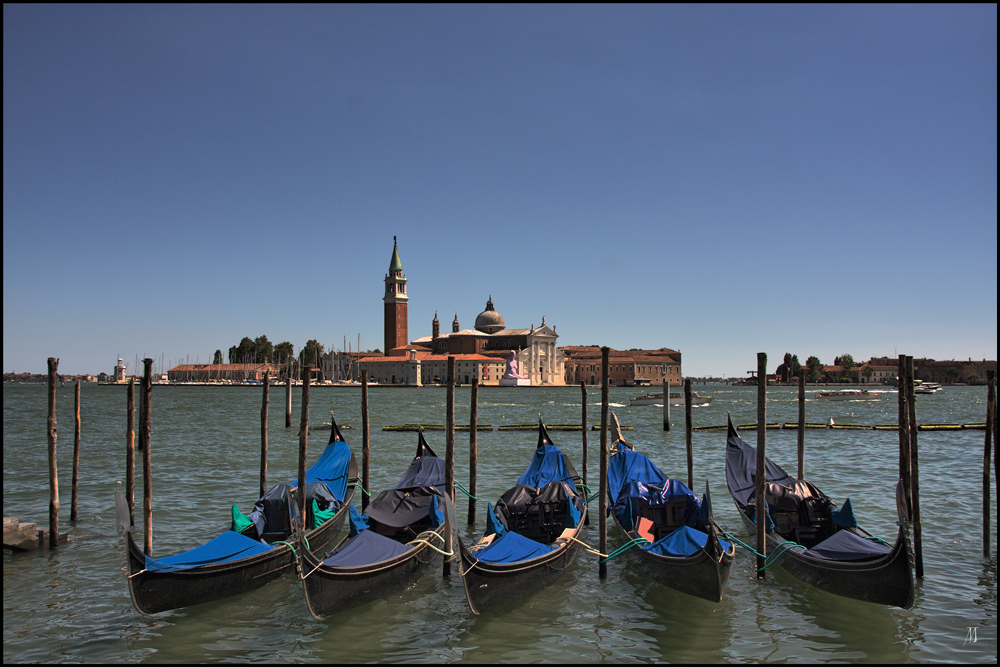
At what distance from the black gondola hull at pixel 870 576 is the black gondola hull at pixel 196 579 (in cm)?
503

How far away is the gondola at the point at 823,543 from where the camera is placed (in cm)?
591

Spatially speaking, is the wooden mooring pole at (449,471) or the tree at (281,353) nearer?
the wooden mooring pole at (449,471)

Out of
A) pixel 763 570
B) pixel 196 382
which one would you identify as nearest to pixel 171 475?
pixel 763 570

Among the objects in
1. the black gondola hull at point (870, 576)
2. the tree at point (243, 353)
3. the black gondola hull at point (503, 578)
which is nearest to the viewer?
the black gondola hull at point (870, 576)

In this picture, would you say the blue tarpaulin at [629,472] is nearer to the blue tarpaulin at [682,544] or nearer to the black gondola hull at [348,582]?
the blue tarpaulin at [682,544]

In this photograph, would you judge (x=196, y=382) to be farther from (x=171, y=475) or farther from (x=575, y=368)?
(x=171, y=475)

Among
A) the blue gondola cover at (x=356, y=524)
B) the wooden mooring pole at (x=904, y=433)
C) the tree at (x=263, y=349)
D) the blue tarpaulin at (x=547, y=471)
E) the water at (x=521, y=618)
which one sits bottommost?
the water at (x=521, y=618)

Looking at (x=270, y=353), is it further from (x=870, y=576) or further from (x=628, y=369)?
(x=870, y=576)

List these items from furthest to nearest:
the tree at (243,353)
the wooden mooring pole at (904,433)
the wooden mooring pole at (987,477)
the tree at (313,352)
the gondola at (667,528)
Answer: the tree at (243,353)
the tree at (313,352)
the wooden mooring pole at (987,477)
the wooden mooring pole at (904,433)
the gondola at (667,528)

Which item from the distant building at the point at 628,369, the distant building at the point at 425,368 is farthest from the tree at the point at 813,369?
the distant building at the point at 425,368

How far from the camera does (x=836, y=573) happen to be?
6.28m

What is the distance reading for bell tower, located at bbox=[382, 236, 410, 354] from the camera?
8956cm

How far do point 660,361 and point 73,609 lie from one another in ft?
294

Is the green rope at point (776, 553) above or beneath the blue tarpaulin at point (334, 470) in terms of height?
beneath
